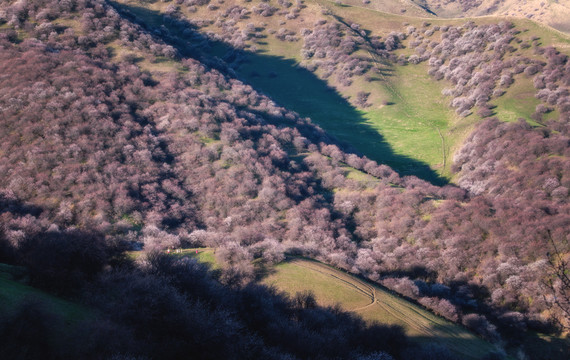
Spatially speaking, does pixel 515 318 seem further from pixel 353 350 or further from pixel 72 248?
pixel 72 248

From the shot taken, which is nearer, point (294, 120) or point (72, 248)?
point (72, 248)

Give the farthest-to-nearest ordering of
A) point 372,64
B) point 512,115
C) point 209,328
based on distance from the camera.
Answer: point 372,64 < point 512,115 < point 209,328

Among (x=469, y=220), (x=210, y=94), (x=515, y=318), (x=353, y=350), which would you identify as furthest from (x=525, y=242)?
(x=210, y=94)

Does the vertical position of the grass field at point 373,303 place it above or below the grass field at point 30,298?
below

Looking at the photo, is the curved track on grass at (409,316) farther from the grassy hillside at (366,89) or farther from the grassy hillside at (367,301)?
the grassy hillside at (366,89)

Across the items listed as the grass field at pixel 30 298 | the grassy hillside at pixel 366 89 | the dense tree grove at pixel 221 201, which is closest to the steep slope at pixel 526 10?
the grassy hillside at pixel 366 89


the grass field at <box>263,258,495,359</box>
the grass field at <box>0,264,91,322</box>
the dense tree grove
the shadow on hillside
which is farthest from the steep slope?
the grass field at <box>0,264,91,322</box>

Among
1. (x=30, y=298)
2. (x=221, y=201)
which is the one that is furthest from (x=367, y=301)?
(x=221, y=201)
